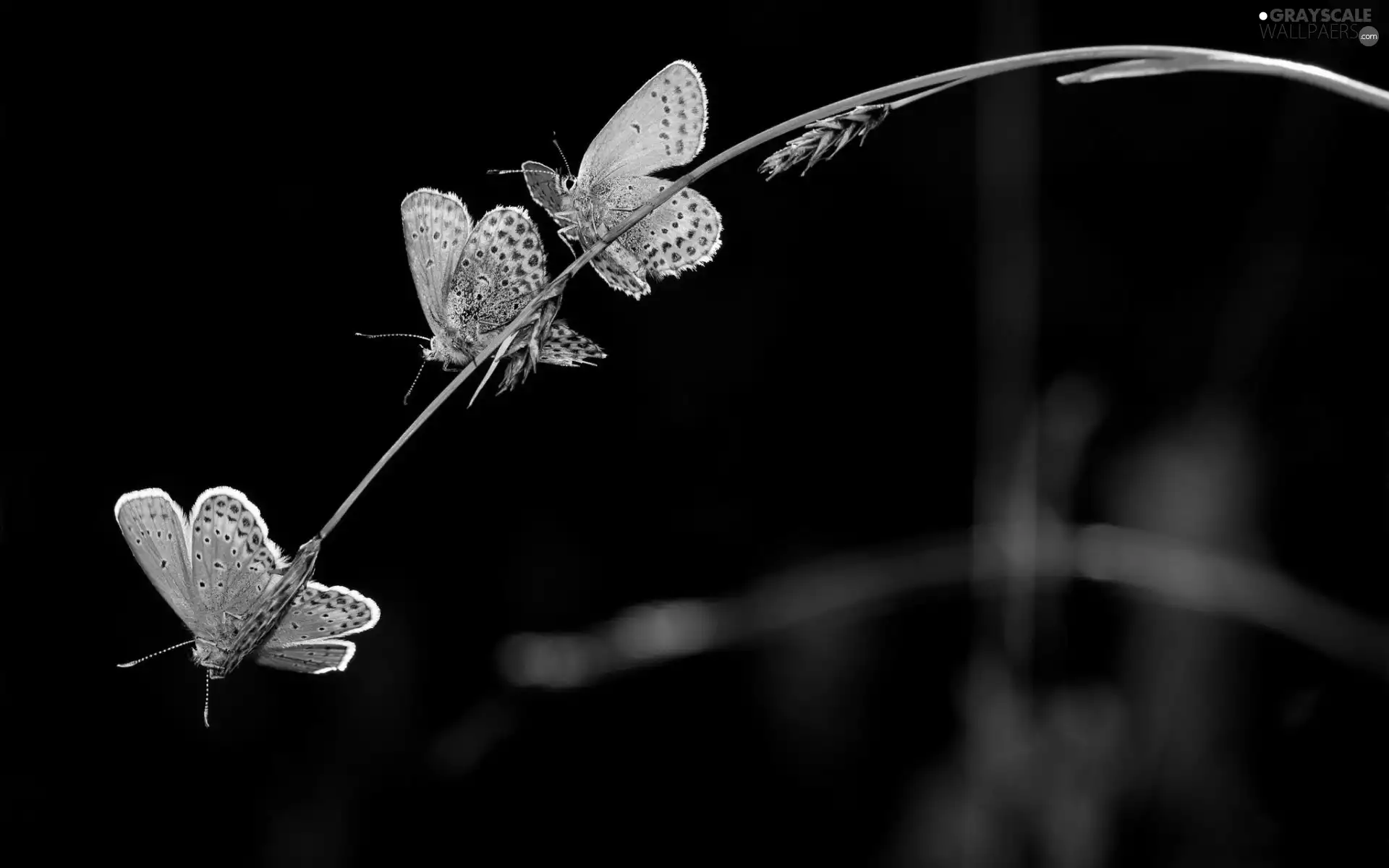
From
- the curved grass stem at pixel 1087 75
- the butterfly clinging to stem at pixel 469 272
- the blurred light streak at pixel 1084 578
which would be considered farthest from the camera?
the blurred light streak at pixel 1084 578

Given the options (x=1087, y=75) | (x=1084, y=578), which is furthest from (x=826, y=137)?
(x=1084, y=578)

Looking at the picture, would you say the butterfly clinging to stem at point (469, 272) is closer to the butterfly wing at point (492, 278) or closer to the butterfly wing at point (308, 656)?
the butterfly wing at point (492, 278)

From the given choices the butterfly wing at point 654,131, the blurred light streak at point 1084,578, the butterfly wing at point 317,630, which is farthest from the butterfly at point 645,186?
the blurred light streak at point 1084,578

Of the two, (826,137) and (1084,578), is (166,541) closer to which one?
(826,137)

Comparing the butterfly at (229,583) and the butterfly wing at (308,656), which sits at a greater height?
the butterfly at (229,583)

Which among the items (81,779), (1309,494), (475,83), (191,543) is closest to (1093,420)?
(1309,494)

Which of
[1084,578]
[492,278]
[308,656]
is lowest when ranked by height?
[1084,578]

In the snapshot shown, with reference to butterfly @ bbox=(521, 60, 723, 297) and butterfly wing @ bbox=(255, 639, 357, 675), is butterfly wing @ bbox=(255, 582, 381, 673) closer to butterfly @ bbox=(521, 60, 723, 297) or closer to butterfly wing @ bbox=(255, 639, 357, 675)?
butterfly wing @ bbox=(255, 639, 357, 675)

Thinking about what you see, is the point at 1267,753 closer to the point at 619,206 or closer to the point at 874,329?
the point at 874,329
